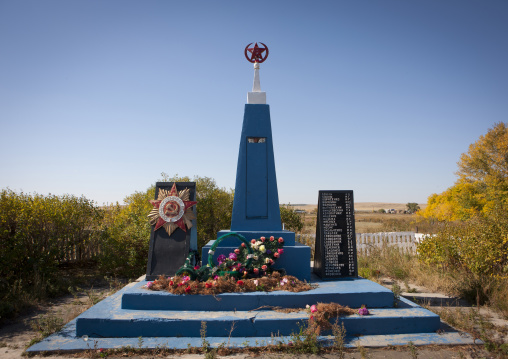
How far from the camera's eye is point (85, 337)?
4.61 m

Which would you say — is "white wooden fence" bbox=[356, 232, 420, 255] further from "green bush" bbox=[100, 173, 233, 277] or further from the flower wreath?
the flower wreath

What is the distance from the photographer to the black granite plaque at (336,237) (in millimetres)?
6586

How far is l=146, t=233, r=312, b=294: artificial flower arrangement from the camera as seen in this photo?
526cm

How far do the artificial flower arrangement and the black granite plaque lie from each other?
108 cm

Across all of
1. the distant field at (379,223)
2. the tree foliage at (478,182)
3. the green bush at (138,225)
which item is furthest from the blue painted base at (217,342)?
the tree foliage at (478,182)

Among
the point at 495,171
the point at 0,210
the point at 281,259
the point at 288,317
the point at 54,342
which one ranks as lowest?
the point at 54,342

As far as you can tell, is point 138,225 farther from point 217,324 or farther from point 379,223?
point 379,223

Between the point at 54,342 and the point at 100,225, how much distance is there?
6.53 m

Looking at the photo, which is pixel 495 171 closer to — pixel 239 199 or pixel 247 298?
pixel 239 199

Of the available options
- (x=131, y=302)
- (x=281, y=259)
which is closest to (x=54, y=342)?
(x=131, y=302)

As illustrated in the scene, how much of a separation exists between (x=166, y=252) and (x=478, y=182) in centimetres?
1666

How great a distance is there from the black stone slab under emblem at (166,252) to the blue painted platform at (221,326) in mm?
1485

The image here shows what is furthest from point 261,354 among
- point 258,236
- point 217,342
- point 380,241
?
point 380,241

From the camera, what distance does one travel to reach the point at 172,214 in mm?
6848
